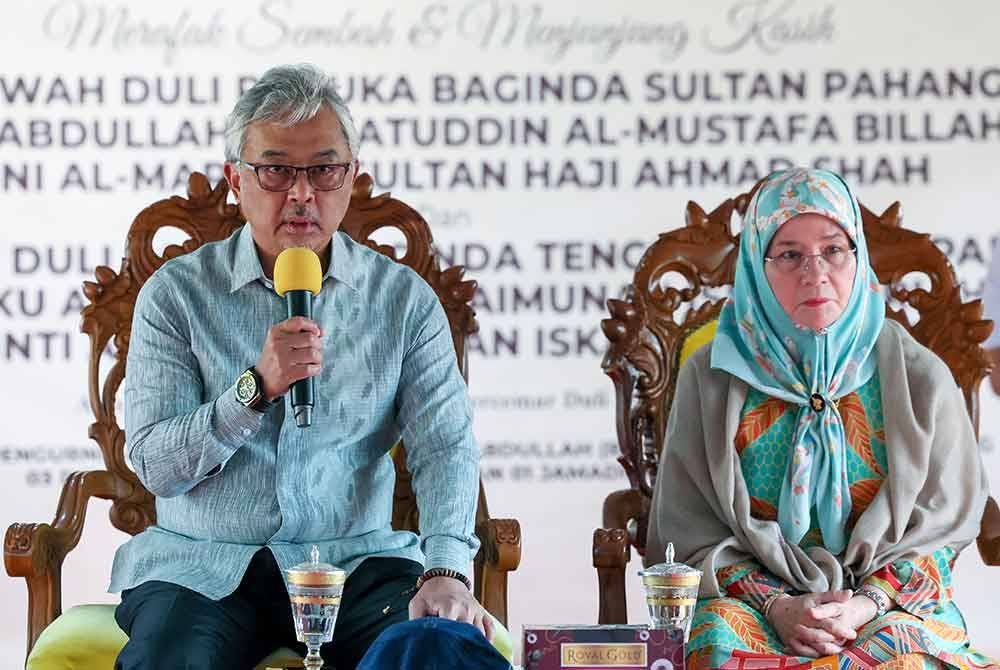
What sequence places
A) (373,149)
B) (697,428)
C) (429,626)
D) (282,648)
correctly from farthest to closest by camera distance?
(373,149) → (697,428) → (282,648) → (429,626)

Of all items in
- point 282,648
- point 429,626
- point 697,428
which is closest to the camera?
point 429,626

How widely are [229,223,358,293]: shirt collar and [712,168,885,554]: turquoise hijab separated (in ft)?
2.37

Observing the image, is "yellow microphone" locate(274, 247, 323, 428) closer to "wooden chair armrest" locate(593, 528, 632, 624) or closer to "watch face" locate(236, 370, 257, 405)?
"watch face" locate(236, 370, 257, 405)

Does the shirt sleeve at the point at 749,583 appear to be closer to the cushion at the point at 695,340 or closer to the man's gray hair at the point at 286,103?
the cushion at the point at 695,340

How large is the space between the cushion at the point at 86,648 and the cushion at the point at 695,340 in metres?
0.82

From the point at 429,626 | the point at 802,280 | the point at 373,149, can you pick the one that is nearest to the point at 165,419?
the point at 429,626

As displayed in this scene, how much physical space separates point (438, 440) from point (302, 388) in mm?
487

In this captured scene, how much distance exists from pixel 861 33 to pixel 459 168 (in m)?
1.30

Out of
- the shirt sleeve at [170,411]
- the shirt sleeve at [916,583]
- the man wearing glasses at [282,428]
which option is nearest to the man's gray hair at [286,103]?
the man wearing glasses at [282,428]

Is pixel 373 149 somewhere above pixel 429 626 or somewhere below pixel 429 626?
above

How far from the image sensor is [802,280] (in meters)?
2.90

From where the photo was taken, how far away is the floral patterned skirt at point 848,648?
2.60 meters

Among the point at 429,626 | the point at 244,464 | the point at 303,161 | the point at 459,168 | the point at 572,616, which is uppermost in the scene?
the point at 459,168

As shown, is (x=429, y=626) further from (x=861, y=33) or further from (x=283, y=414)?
(x=861, y=33)
